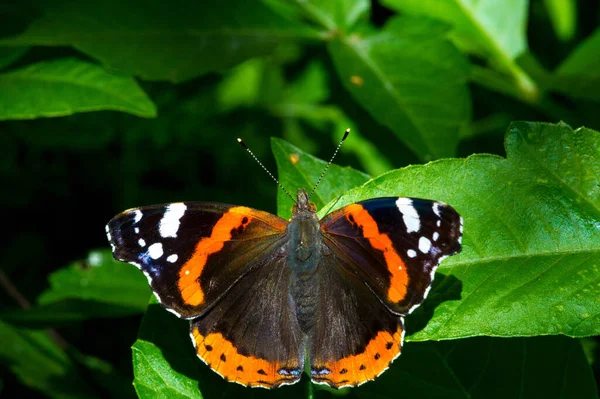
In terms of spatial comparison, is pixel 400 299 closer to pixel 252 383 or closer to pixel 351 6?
pixel 252 383

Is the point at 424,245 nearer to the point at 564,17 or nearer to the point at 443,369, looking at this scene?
the point at 443,369

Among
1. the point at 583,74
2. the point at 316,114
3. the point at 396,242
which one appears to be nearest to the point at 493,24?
the point at 583,74

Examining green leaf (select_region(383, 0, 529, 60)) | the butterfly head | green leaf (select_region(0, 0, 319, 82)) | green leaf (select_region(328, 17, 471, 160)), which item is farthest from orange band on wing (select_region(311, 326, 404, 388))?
green leaf (select_region(383, 0, 529, 60))

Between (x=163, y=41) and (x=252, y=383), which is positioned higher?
(x=163, y=41)

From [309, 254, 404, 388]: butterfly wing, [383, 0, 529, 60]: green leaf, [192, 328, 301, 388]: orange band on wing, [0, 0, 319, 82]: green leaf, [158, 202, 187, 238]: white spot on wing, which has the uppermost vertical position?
[383, 0, 529, 60]: green leaf

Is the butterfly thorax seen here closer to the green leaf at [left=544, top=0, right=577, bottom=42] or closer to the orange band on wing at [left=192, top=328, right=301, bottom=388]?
the orange band on wing at [left=192, top=328, right=301, bottom=388]

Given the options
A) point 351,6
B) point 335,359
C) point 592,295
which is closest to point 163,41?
point 351,6

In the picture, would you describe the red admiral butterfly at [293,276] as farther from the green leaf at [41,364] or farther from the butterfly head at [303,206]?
the green leaf at [41,364]
